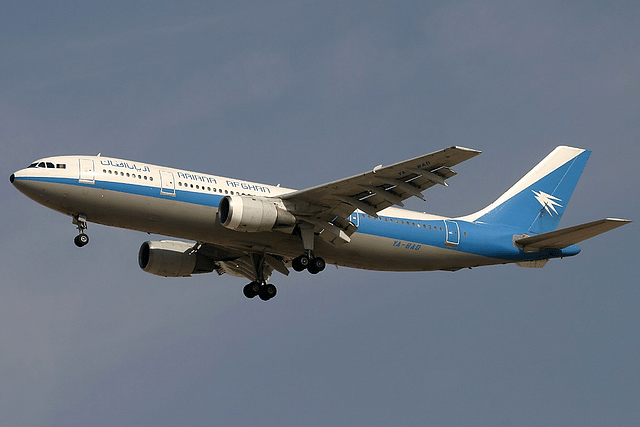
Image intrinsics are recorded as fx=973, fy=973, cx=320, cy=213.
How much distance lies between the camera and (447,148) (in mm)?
34094

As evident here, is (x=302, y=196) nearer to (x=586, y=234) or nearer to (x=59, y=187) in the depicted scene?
(x=59, y=187)

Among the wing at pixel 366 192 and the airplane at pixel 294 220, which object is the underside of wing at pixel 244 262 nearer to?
the airplane at pixel 294 220

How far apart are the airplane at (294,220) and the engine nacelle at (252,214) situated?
0.05m

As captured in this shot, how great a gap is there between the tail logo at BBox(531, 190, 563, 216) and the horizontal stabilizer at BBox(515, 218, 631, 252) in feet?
13.2

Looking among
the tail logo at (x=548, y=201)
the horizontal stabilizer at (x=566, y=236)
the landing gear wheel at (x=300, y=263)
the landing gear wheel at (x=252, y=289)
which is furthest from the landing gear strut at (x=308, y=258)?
the tail logo at (x=548, y=201)

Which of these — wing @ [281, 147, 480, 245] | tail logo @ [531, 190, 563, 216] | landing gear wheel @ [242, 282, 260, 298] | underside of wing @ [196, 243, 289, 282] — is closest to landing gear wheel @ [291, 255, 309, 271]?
wing @ [281, 147, 480, 245]

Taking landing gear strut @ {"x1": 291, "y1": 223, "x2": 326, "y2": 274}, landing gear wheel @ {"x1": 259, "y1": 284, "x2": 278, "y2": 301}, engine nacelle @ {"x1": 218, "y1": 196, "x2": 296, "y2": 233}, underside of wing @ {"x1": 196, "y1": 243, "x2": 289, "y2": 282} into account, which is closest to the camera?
engine nacelle @ {"x1": 218, "y1": 196, "x2": 296, "y2": 233}

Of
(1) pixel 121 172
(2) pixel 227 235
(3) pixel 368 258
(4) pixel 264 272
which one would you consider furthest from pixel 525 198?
(1) pixel 121 172

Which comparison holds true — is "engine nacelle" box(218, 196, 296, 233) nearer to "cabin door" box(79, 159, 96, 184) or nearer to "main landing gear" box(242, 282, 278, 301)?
"cabin door" box(79, 159, 96, 184)

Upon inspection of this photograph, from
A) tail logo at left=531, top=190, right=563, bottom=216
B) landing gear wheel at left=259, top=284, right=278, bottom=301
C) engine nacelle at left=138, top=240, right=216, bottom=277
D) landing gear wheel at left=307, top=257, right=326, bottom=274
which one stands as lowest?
landing gear wheel at left=307, top=257, right=326, bottom=274

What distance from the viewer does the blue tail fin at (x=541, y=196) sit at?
45562 millimetres

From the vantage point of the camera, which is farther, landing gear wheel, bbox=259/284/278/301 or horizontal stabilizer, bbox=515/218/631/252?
landing gear wheel, bbox=259/284/278/301

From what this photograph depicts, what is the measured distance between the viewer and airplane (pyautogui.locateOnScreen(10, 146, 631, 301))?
36.4 m

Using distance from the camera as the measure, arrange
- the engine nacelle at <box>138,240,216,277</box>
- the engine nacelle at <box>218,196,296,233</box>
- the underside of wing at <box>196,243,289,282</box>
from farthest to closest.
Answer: the engine nacelle at <box>138,240,216,277</box>
the underside of wing at <box>196,243,289,282</box>
the engine nacelle at <box>218,196,296,233</box>
